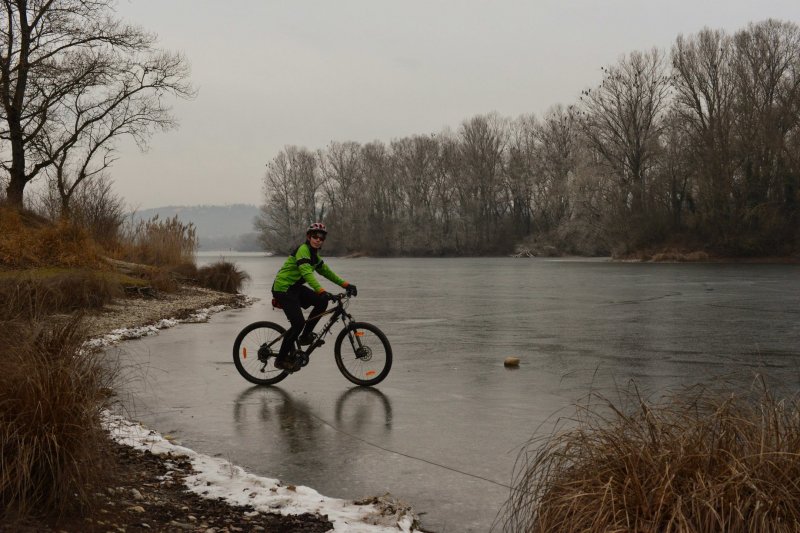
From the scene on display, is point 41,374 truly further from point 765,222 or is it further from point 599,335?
point 765,222

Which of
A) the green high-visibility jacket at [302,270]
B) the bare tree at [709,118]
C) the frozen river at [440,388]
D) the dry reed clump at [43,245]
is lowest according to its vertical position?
the frozen river at [440,388]

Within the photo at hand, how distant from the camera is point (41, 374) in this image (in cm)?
446

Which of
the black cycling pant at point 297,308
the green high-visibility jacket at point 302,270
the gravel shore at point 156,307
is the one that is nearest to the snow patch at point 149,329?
the gravel shore at point 156,307

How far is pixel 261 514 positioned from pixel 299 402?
3.95 metres

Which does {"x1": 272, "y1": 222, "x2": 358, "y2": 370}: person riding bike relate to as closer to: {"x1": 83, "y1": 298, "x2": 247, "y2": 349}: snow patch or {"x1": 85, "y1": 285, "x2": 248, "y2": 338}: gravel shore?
{"x1": 83, "y1": 298, "x2": 247, "y2": 349}: snow patch

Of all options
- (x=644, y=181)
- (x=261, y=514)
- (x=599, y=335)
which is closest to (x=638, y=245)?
(x=644, y=181)

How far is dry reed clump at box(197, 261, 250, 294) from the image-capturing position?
27.4 m

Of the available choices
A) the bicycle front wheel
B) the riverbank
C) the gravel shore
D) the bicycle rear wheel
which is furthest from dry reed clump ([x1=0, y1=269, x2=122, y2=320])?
the riverbank

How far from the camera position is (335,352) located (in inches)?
380

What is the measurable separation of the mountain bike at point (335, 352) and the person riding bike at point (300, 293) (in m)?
0.11

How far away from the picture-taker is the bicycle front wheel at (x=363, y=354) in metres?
9.30

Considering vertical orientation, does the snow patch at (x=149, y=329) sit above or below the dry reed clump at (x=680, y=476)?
Result: below

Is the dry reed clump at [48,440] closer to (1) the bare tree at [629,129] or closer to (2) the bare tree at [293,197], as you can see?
(1) the bare tree at [629,129]

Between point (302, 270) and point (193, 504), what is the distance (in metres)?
4.61
